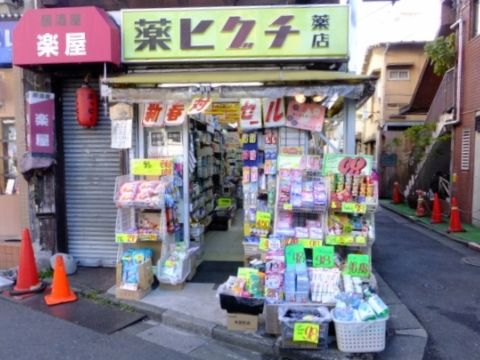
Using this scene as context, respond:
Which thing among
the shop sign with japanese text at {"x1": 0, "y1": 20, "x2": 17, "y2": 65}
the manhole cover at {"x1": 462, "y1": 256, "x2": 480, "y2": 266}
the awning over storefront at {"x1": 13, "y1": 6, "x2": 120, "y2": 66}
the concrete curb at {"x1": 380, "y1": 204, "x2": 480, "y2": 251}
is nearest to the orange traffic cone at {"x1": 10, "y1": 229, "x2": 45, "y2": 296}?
the awning over storefront at {"x1": 13, "y1": 6, "x2": 120, "y2": 66}

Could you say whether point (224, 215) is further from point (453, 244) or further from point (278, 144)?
point (453, 244)

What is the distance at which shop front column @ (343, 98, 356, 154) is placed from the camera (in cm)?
629

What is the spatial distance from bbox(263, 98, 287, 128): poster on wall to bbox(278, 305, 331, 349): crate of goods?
3171 mm

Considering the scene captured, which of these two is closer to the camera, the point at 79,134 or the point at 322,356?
the point at 322,356

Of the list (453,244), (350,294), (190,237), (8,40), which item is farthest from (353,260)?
(8,40)

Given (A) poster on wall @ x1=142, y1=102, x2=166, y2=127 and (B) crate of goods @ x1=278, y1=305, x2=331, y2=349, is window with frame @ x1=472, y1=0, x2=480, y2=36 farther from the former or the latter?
(B) crate of goods @ x1=278, y1=305, x2=331, y2=349

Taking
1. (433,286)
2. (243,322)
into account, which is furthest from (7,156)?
(433,286)

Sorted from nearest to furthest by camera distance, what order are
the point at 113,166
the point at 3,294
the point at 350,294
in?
the point at 350,294
the point at 3,294
the point at 113,166

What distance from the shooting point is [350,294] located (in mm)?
4434

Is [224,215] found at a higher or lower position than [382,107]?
lower

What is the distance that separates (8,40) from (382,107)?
66.4 feet

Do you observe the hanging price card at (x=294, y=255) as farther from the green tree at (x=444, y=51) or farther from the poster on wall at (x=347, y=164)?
the green tree at (x=444, y=51)

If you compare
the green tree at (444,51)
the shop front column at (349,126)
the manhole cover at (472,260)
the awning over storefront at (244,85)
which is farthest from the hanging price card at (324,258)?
the green tree at (444,51)

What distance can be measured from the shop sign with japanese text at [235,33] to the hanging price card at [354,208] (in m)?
2.49
